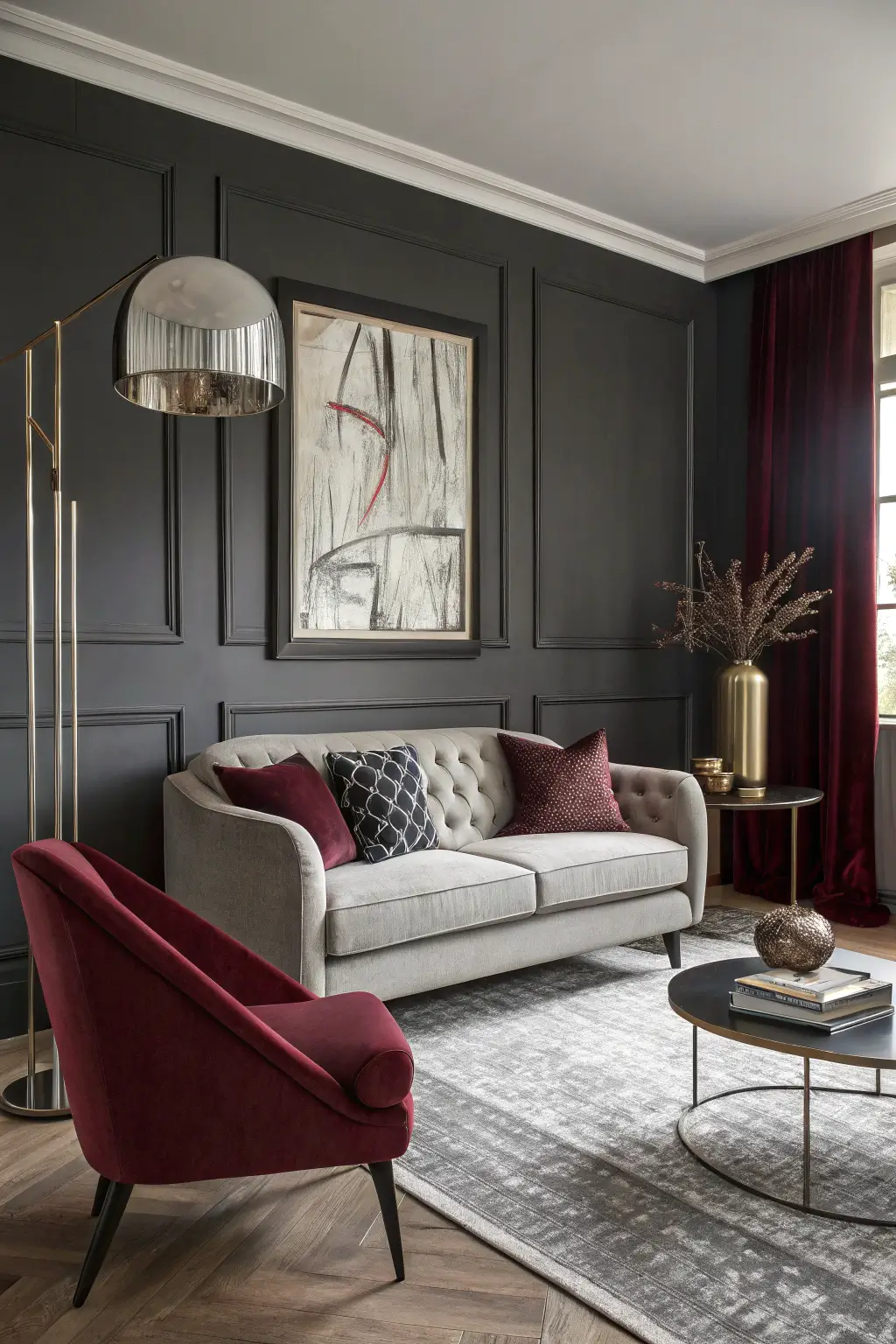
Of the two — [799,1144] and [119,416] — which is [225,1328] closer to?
[799,1144]

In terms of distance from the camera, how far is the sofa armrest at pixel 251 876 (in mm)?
2924

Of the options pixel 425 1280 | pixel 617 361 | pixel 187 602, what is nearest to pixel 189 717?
pixel 187 602

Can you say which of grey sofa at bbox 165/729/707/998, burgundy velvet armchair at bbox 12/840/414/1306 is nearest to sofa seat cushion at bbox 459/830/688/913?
grey sofa at bbox 165/729/707/998

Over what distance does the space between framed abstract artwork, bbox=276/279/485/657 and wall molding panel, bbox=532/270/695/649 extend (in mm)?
346

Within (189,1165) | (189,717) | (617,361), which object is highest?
(617,361)

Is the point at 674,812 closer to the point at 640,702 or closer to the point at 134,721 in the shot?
the point at 640,702

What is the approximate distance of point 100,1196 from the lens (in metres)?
2.13

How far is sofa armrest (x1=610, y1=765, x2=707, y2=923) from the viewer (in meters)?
3.89

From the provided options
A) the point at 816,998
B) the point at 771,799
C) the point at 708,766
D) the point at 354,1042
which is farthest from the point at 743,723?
the point at 354,1042

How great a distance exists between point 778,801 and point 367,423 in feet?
7.20

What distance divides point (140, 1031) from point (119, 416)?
2320mm

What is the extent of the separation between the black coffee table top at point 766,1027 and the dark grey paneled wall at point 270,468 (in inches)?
74.5

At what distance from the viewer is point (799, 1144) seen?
248 cm

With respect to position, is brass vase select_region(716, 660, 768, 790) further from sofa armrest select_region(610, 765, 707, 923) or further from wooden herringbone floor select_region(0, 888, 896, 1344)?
wooden herringbone floor select_region(0, 888, 896, 1344)
